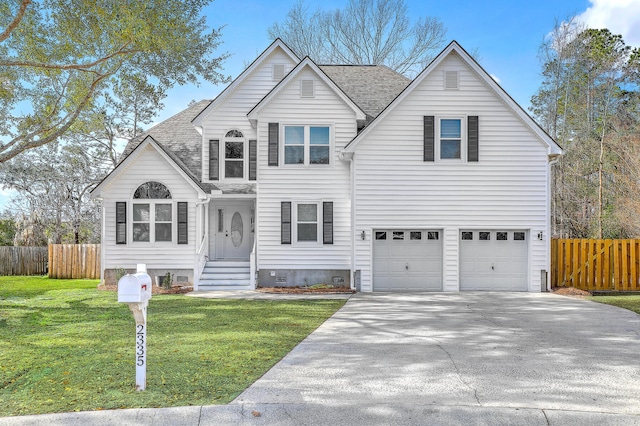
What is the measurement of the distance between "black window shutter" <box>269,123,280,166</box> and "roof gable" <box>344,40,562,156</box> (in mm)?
2436

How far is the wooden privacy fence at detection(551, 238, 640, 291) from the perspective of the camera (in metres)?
17.1

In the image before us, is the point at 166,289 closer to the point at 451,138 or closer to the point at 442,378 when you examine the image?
the point at 451,138

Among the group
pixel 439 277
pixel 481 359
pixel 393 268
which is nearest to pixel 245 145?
pixel 393 268

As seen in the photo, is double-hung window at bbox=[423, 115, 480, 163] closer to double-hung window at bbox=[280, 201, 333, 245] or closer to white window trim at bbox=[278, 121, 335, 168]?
white window trim at bbox=[278, 121, 335, 168]

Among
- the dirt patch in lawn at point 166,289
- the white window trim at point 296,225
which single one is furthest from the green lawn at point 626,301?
the dirt patch in lawn at point 166,289

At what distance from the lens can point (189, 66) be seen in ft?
64.3

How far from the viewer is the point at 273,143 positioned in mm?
17328

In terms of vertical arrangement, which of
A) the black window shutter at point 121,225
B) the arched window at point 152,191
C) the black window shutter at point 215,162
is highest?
the black window shutter at point 215,162

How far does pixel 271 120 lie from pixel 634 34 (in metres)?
23.6

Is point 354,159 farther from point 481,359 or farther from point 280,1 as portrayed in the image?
→ point 280,1

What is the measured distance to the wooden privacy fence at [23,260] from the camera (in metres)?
24.0

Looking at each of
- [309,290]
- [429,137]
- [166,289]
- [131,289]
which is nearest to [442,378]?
[131,289]

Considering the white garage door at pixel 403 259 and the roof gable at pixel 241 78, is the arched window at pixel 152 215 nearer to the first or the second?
the roof gable at pixel 241 78

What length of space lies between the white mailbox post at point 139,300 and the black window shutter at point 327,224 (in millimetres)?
12030
